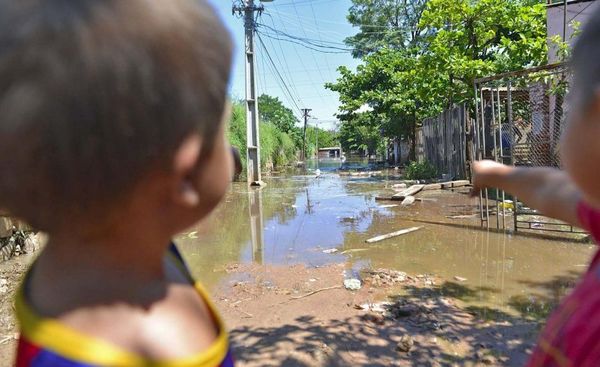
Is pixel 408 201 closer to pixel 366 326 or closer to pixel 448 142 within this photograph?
pixel 448 142

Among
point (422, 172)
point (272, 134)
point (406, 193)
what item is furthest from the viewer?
point (272, 134)

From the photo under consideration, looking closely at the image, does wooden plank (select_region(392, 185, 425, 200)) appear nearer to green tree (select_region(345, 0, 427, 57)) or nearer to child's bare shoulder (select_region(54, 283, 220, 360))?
child's bare shoulder (select_region(54, 283, 220, 360))

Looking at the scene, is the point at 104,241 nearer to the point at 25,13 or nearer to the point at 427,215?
the point at 25,13

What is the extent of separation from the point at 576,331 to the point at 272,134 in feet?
93.7

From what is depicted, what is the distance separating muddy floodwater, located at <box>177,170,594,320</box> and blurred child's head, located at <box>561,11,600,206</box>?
1925 millimetres

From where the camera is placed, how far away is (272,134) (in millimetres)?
29047

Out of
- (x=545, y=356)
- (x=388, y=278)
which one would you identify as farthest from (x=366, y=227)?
(x=545, y=356)

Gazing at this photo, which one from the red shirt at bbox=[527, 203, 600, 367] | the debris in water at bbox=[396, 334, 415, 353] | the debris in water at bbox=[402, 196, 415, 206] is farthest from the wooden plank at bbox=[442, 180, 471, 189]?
the red shirt at bbox=[527, 203, 600, 367]

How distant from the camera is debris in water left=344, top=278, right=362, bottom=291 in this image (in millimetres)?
4570

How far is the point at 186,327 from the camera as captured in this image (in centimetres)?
67

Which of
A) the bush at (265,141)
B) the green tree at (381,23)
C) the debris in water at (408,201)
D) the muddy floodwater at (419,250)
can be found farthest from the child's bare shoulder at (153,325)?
the green tree at (381,23)

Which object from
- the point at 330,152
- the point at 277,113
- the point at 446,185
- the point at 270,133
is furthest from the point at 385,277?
the point at 330,152

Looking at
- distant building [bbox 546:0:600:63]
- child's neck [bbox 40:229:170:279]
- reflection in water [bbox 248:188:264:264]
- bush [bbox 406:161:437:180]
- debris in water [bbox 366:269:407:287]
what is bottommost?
debris in water [bbox 366:269:407:287]

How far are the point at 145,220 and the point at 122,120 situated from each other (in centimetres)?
15
